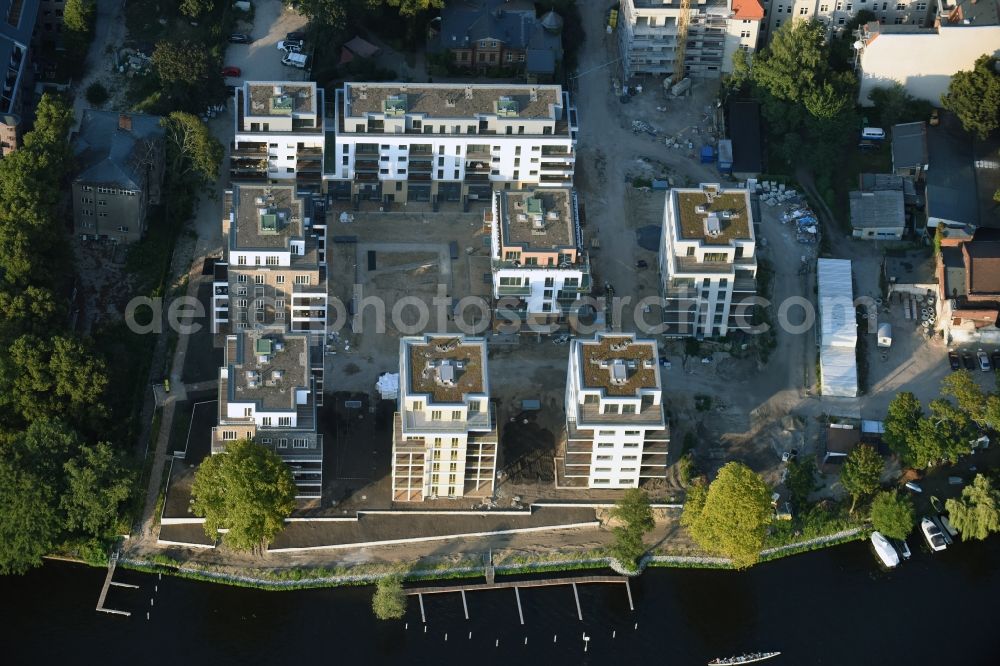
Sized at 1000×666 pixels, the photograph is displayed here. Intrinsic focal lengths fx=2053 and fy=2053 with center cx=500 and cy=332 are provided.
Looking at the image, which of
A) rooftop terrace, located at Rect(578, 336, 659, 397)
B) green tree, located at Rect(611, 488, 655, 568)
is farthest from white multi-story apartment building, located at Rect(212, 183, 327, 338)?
green tree, located at Rect(611, 488, 655, 568)

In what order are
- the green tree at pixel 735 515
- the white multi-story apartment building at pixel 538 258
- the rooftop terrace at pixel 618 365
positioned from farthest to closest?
1. the white multi-story apartment building at pixel 538 258
2. the rooftop terrace at pixel 618 365
3. the green tree at pixel 735 515

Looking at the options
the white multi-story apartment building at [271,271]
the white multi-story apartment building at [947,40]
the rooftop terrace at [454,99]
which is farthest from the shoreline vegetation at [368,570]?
the white multi-story apartment building at [947,40]

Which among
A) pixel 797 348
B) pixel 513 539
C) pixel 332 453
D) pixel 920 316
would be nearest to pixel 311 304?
pixel 332 453

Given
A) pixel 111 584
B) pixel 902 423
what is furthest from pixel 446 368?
pixel 902 423

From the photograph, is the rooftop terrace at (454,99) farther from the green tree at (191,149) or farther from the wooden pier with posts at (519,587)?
the wooden pier with posts at (519,587)

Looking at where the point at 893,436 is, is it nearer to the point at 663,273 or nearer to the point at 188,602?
the point at 663,273

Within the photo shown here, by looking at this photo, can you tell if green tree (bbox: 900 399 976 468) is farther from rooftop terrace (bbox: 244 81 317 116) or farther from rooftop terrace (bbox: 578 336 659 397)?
rooftop terrace (bbox: 244 81 317 116)
